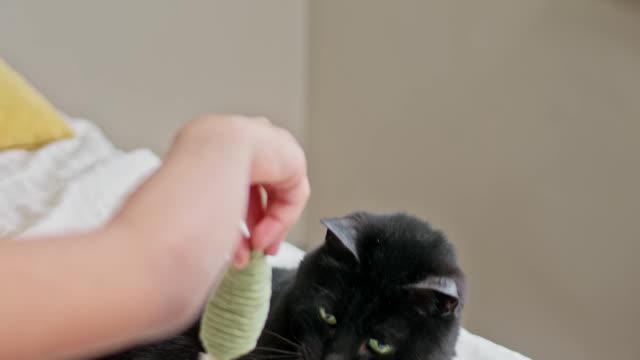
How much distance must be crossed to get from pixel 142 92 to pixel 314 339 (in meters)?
1.13

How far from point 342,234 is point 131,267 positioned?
514 millimetres

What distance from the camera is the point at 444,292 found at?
2.78ft

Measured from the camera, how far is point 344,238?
2.93ft

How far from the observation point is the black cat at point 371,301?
2.95 ft

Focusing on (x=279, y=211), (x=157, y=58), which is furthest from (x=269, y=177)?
(x=157, y=58)

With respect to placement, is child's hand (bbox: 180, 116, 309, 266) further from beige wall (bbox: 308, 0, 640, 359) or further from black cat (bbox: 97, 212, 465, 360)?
beige wall (bbox: 308, 0, 640, 359)

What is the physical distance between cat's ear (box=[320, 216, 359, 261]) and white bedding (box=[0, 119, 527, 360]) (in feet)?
0.89

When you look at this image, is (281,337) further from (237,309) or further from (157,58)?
(157,58)

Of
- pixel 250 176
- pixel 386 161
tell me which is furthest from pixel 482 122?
pixel 250 176

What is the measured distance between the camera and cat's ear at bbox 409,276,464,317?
850mm

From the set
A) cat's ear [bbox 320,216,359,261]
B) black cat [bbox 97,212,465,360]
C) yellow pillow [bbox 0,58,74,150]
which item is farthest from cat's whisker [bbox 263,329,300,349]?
yellow pillow [bbox 0,58,74,150]

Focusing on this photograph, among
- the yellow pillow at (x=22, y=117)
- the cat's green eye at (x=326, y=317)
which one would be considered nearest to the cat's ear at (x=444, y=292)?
the cat's green eye at (x=326, y=317)

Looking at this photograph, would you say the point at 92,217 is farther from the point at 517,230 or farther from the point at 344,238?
the point at 517,230

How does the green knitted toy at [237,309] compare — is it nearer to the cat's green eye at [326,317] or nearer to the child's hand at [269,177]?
the child's hand at [269,177]
